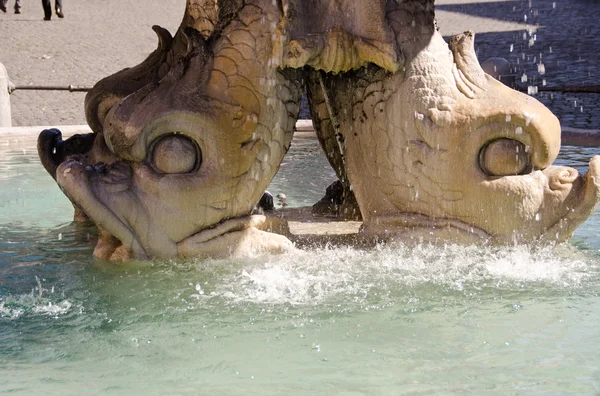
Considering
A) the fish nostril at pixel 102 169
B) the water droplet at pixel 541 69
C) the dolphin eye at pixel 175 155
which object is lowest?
the water droplet at pixel 541 69

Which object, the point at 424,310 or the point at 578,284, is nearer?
the point at 424,310

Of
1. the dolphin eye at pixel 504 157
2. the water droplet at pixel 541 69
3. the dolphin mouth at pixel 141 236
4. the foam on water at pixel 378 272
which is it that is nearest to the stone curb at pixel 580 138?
the foam on water at pixel 378 272

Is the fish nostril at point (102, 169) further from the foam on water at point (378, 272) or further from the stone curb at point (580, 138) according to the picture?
the stone curb at point (580, 138)

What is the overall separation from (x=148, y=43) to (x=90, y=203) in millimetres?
15385

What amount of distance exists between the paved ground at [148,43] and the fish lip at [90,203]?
721 centimetres

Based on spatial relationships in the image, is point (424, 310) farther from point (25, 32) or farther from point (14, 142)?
point (25, 32)

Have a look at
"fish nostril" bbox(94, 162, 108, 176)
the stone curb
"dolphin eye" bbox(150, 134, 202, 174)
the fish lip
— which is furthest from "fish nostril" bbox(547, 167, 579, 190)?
the stone curb

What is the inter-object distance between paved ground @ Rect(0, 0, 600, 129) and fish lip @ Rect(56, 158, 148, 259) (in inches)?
284

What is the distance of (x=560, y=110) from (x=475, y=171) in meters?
7.92

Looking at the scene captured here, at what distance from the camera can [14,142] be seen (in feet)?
26.0

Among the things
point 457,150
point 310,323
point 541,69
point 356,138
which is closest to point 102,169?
point 356,138

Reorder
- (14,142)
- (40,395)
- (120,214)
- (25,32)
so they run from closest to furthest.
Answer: (40,395) → (120,214) → (14,142) → (25,32)

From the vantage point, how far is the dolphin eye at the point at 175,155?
3.20 metres

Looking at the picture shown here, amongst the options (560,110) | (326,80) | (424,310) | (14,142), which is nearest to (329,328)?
(424,310)
